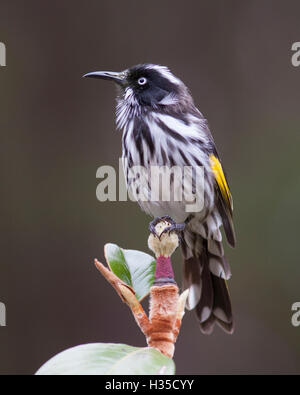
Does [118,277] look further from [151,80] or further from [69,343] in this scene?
[69,343]

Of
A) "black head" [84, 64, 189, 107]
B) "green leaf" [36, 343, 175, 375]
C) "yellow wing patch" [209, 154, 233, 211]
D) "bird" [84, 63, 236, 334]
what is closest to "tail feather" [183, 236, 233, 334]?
"bird" [84, 63, 236, 334]

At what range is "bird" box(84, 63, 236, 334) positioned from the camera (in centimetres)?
256

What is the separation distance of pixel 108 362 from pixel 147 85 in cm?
174

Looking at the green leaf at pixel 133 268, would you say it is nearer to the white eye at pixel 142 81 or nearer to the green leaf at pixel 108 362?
the green leaf at pixel 108 362

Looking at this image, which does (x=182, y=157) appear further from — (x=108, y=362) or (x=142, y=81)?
(x=108, y=362)

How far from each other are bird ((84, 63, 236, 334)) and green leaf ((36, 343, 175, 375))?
1.38m

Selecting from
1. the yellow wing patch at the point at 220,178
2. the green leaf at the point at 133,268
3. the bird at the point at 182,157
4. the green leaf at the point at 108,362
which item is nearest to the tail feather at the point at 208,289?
the bird at the point at 182,157

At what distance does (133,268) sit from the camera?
4.43 ft

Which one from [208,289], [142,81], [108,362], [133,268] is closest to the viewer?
[108,362]

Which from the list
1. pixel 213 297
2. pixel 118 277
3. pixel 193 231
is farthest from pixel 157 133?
pixel 118 277

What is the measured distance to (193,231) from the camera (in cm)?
294

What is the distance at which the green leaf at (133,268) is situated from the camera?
4.21 feet

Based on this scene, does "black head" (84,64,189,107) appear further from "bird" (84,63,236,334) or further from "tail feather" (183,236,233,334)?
"tail feather" (183,236,233,334)

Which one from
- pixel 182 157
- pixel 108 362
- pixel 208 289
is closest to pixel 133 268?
pixel 108 362
